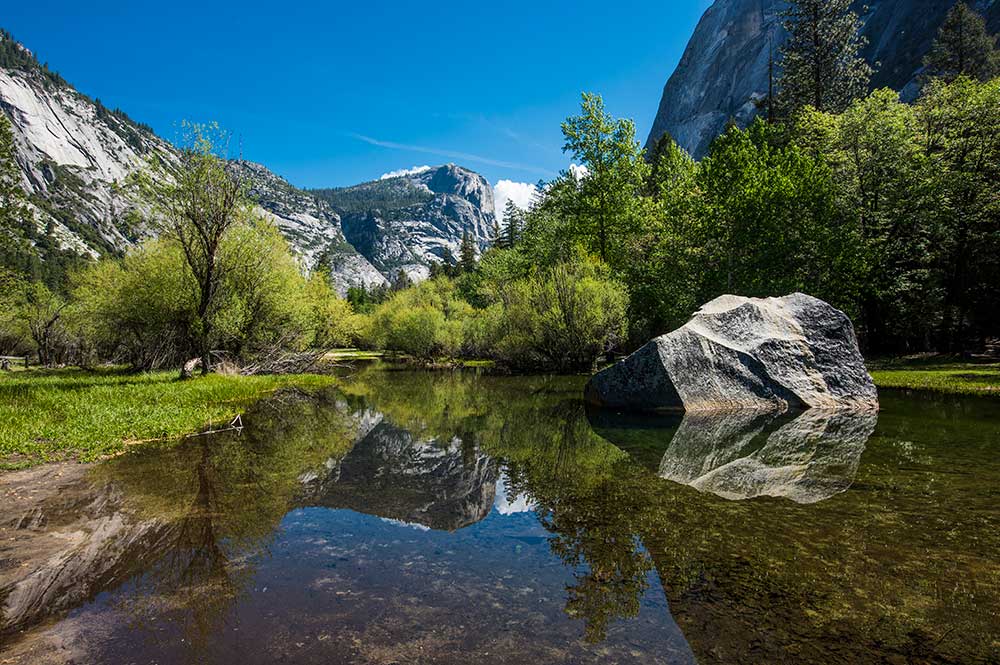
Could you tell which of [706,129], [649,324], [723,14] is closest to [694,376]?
[649,324]

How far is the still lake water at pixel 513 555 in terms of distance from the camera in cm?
417

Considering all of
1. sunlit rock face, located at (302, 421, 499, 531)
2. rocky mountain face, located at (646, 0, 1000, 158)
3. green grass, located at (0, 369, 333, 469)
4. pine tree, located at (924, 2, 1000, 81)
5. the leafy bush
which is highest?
rocky mountain face, located at (646, 0, 1000, 158)

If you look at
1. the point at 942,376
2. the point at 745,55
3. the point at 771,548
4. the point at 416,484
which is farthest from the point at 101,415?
the point at 745,55

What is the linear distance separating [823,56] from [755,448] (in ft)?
153

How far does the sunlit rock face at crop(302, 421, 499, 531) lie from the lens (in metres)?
7.89

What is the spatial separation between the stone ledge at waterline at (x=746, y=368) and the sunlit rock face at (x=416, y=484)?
822cm

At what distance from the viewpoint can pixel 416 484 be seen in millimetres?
9398

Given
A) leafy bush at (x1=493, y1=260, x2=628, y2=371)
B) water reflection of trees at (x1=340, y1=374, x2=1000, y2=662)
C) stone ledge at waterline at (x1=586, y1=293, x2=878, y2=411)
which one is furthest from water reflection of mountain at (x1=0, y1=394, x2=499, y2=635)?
leafy bush at (x1=493, y1=260, x2=628, y2=371)

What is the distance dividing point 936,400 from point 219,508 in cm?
2345

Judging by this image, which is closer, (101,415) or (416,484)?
(416,484)

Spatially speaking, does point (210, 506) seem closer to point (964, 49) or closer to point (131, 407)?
point (131, 407)

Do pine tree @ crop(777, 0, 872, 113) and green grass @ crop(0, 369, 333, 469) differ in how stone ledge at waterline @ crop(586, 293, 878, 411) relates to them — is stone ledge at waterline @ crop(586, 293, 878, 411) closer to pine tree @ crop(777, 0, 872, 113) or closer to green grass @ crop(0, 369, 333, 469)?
green grass @ crop(0, 369, 333, 469)

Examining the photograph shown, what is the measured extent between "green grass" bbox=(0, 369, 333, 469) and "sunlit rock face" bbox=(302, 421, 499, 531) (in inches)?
213

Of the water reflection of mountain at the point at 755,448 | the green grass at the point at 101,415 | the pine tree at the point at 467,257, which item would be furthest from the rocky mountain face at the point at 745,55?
the green grass at the point at 101,415
